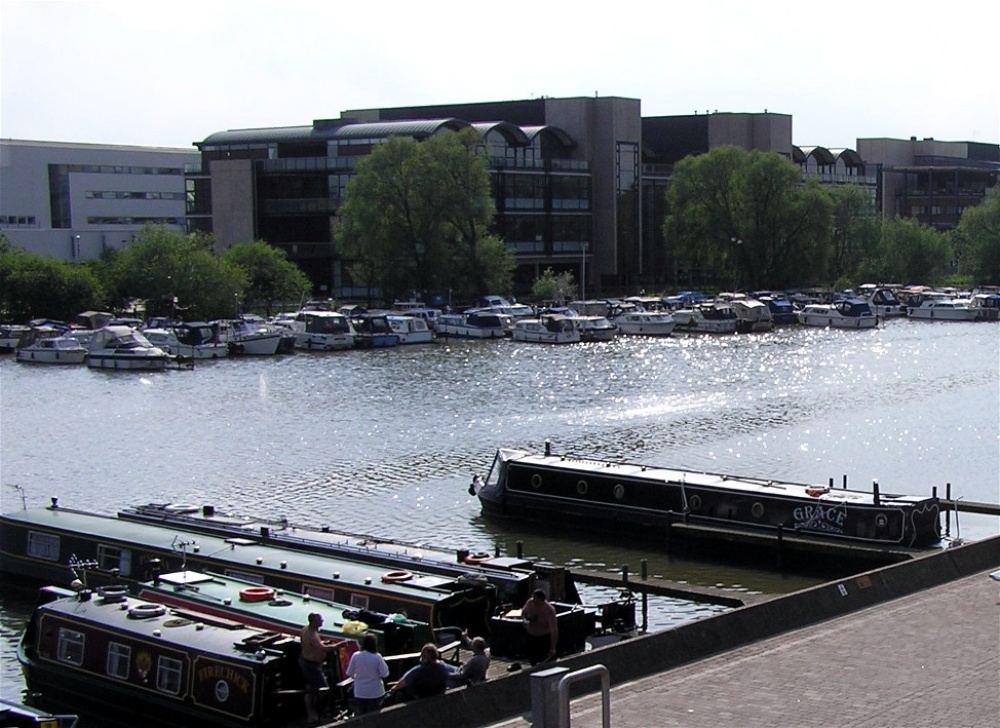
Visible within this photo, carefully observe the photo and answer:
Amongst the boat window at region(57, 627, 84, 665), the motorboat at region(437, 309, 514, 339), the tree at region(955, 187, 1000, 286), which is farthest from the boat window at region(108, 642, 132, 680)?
the tree at region(955, 187, 1000, 286)

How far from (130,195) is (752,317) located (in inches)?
2756

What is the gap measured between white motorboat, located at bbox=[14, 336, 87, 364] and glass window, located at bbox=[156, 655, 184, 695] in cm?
6318

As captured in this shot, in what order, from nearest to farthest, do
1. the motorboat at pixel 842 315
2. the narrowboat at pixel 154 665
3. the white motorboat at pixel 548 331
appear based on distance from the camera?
1. the narrowboat at pixel 154 665
2. the white motorboat at pixel 548 331
3. the motorboat at pixel 842 315

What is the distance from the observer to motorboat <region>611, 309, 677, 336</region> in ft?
323

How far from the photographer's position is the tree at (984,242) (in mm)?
132500

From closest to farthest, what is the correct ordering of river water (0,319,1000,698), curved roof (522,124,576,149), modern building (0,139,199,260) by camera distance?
river water (0,319,1000,698)
curved roof (522,124,576,149)
modern building (0,139,199,260)

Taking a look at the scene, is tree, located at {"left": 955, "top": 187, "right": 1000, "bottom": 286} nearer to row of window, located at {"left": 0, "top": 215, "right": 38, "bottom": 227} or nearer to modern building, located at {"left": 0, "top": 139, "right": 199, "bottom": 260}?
modern building, located at {"left": 0, "top": 139, "right": 199, "bottom": 260}

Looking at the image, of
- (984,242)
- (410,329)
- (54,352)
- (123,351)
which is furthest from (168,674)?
(984,242)

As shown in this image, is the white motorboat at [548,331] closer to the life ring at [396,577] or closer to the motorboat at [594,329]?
the motorboat at [594,329]

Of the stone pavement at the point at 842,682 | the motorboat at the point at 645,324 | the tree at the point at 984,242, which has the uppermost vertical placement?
the tree at the point at 984,242

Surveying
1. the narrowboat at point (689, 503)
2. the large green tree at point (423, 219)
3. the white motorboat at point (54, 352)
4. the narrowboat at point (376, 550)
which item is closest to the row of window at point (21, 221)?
the large green tree at point (423, 219)

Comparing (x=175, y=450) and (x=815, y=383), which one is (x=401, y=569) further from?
(x=815, y=383)

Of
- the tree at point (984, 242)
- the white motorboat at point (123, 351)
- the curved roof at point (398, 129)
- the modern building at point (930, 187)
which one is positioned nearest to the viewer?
the white motorboat at point (123, 351)

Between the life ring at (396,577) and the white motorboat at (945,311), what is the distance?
3622 inches
